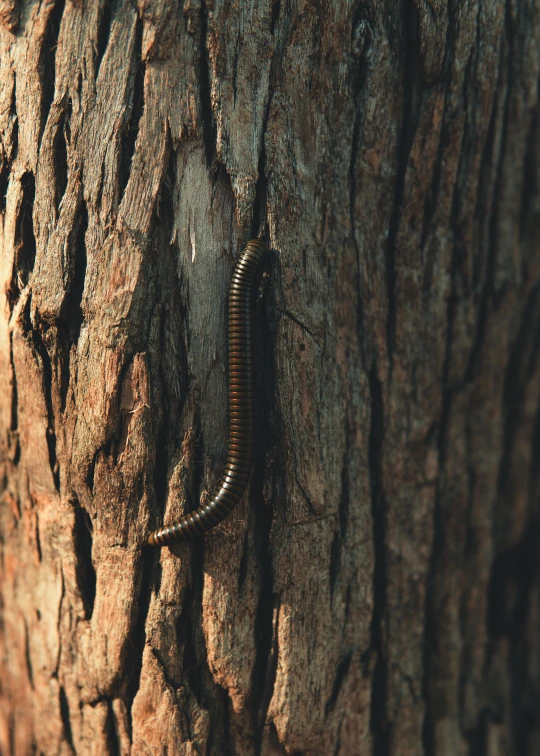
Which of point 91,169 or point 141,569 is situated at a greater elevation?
point 91,169

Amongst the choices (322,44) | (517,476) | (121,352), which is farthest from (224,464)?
(517,476)

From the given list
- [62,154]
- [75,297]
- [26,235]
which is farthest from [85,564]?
[62,154]

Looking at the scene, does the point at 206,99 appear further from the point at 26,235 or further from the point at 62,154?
the point at 26,235

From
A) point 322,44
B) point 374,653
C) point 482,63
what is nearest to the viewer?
point 322,44

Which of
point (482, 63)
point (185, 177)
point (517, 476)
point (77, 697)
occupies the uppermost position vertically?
point (482, 63)

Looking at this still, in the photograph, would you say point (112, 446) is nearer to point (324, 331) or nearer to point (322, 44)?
point (324, 331)

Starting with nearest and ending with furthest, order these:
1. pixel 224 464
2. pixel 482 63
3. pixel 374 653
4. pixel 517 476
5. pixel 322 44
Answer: pixel 322 44 < pixel 224 464 < pixel 482 63 < pixel 374 653 < pixel 517 476

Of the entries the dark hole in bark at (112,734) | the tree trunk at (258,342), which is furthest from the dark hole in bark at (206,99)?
the dark hole in bark at (112,734)
